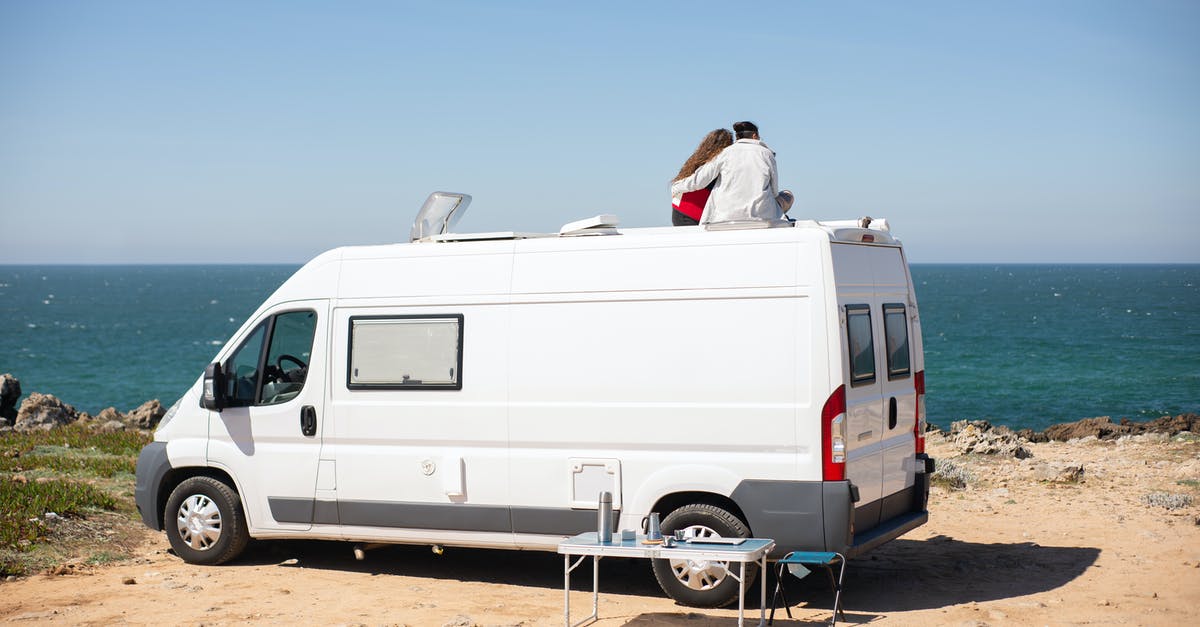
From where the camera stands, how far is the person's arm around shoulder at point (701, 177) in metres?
9.37

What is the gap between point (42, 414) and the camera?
914 inches

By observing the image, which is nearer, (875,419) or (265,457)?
(875,419)

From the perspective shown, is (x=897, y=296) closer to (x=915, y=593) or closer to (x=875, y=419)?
(x=875, y=419)

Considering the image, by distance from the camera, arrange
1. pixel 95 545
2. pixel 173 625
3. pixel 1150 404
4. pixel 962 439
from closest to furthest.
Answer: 1. pixel 173 625
2. pixel 95 545
3. pixel 962 439
4. pixel 1150 404

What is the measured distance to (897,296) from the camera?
29.8ft

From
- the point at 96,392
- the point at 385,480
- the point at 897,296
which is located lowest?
the point at 96,392

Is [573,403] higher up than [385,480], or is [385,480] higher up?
[573,403]

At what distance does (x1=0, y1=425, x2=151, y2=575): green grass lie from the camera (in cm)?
1043

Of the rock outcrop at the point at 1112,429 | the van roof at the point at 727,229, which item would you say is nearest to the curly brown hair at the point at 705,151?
the van roof at the point at 727,229

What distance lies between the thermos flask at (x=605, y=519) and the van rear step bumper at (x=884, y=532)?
1.55 m

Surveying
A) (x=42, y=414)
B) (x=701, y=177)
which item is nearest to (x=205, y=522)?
(x=701, y=177)

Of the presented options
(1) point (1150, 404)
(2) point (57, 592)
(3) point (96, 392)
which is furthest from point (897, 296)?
(3) point (96, 392)

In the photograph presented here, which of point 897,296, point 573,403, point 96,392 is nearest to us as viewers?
point 573,403

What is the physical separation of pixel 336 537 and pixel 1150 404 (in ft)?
105
